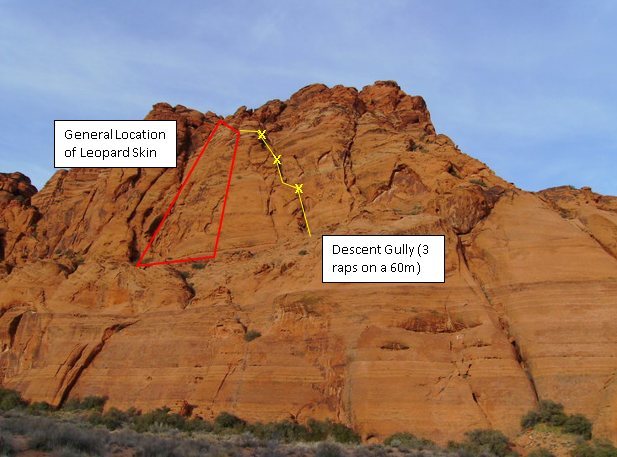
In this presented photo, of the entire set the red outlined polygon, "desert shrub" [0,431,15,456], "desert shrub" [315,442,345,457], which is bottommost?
"desert shrub" [315,442,345,457]

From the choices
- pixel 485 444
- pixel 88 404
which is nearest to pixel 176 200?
pixel 88 404

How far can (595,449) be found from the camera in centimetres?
2700

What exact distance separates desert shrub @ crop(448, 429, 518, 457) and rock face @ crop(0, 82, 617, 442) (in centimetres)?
91

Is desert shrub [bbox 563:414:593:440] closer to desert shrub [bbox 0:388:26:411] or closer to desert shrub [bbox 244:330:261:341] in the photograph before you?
desert shrub [bbox 244:330:261:341]

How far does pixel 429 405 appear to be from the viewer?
31109mm

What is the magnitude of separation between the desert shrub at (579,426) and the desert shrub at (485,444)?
97.8 inches

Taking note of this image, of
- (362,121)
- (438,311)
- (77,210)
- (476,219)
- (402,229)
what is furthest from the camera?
(77,210)

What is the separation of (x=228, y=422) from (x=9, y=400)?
568 inches

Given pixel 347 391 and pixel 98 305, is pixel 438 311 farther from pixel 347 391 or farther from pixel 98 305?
pixel 98 305

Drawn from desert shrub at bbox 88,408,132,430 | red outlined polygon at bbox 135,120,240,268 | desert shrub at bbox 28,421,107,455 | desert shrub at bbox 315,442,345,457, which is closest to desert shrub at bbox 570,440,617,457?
desert shrub at bbox 315,442,345,457

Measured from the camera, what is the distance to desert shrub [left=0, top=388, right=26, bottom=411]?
39.4m

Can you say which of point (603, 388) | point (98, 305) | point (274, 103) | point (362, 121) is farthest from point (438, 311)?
point (274, 103)

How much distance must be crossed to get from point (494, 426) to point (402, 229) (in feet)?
37.9

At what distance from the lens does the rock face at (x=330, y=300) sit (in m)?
32.2
